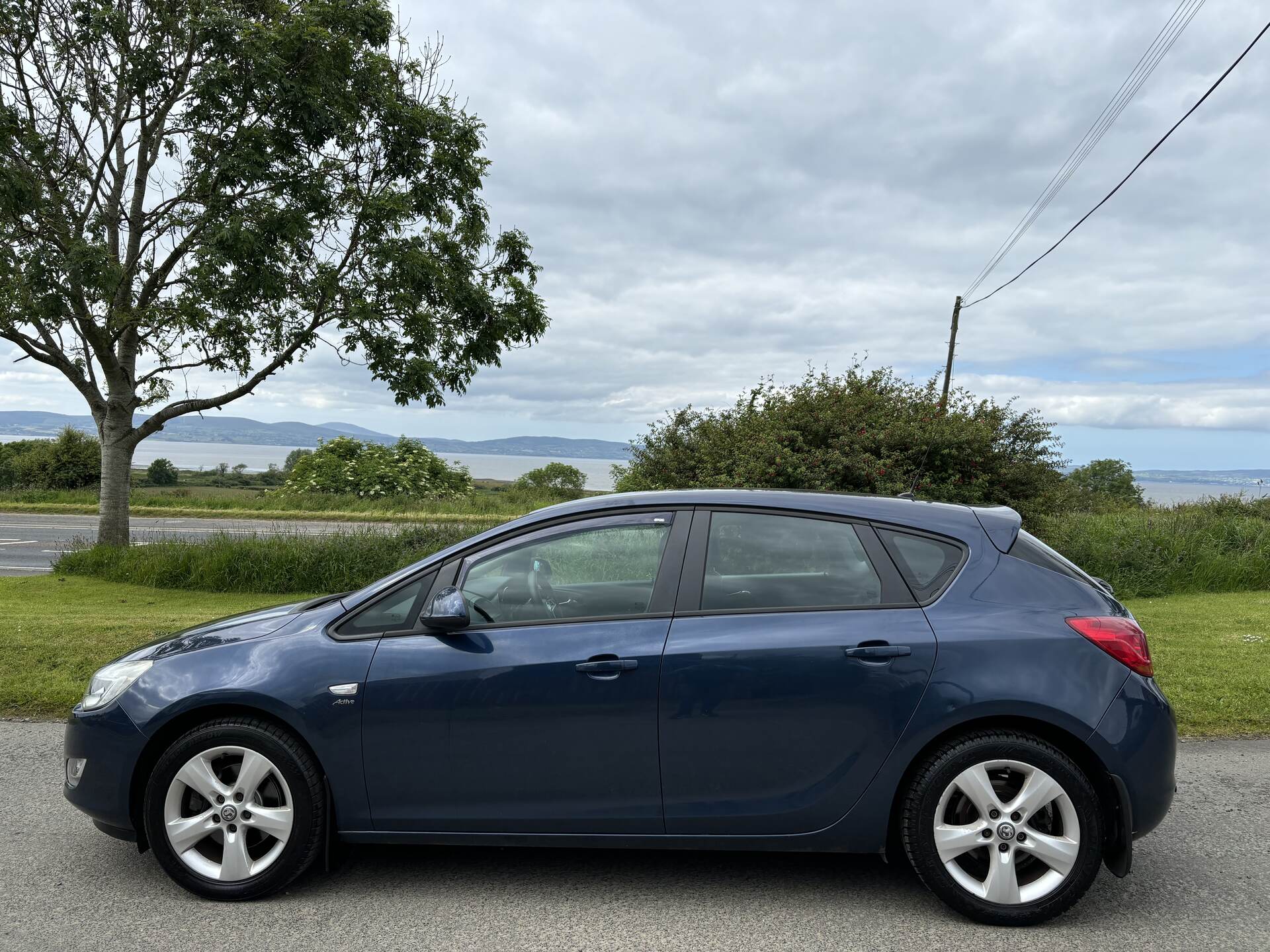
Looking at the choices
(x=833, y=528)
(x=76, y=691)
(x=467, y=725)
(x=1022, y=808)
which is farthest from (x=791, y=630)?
(x=76, y=691)

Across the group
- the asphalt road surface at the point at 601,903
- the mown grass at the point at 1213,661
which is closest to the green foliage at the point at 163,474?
the mown grass at the point at 1213,661

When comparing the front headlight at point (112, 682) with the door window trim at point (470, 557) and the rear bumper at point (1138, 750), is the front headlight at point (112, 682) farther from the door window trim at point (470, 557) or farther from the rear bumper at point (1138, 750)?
the rear bumper at point (1138, 750)

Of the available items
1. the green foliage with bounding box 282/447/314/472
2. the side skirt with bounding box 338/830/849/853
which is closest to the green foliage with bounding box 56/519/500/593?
the side skirt with bounding box 338/830/849/853

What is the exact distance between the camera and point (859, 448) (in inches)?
461

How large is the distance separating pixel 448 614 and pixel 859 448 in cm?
911

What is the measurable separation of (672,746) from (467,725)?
786 mm

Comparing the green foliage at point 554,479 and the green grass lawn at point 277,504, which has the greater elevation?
the green foliage at point 554,479

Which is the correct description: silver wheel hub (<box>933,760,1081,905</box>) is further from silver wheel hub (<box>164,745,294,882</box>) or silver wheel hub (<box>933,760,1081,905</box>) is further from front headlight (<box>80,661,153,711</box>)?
front headlight (<box>80,661,153,711</box>)

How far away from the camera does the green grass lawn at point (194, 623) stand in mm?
6199

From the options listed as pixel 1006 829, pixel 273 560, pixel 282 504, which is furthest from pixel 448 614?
pixel 282 504

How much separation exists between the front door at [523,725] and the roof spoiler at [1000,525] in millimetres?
1298

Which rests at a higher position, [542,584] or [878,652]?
[542,584]

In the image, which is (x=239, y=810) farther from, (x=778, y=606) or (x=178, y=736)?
(x=778, y=606)

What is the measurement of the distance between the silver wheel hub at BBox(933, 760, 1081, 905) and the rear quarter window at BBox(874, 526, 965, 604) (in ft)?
2.20
